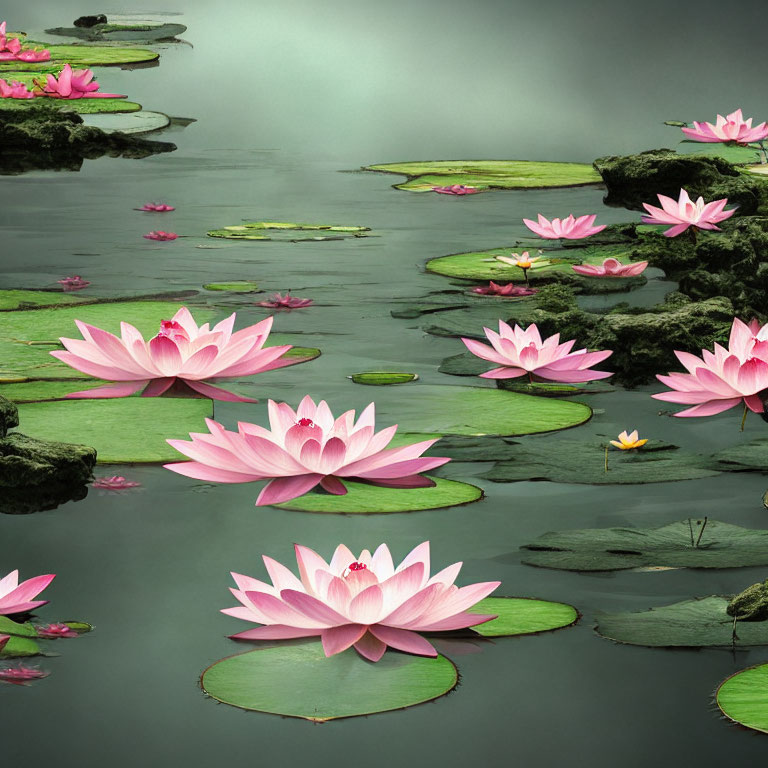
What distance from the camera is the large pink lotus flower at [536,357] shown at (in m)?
2.20

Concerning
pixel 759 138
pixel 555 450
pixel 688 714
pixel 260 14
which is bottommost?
pixel 688 714

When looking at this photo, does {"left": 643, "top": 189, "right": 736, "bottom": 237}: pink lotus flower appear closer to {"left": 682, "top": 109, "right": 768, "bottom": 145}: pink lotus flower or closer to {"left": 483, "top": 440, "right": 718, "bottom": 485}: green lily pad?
{"left": 483, "top": 440, "right": 718, "bottom": 485}: green lily pad

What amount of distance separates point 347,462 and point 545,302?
4.00ft

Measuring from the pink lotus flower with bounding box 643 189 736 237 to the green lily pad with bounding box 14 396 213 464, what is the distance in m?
1.74

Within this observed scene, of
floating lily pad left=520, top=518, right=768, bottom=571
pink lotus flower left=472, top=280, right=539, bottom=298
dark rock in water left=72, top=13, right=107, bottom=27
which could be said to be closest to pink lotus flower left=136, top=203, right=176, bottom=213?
pink lotus flower left=472, top=280, right=539, bottom=298

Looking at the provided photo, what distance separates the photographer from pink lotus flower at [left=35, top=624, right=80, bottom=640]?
1284 millimetres

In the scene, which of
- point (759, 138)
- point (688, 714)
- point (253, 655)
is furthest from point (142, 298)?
point (759, 138)

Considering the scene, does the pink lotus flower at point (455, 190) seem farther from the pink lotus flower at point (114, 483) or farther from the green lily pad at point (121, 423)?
the pink lotus flower at point (114, 483)

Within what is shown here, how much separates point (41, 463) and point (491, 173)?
3.79 metres

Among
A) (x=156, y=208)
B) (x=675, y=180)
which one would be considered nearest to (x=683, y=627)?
(x=675, y=180)

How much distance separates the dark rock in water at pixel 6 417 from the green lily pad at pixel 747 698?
1.04 metres

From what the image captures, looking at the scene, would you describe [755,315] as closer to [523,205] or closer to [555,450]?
[555,450]

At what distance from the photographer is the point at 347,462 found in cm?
163

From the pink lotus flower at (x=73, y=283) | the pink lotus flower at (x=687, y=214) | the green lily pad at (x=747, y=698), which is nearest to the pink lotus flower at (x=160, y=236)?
the pink lotus flower at (x=73, y=283)
